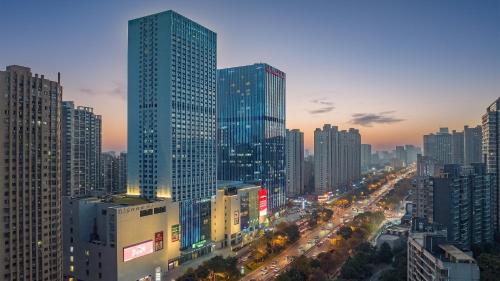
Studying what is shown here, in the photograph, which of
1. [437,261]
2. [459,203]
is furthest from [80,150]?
[437,261]

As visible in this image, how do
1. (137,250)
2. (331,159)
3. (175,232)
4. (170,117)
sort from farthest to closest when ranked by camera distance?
(331,159), (170,117), (175,232), (137,250)

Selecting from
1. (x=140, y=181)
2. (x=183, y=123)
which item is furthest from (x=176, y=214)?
(x=183, y=123)

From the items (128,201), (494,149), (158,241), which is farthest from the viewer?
(494,149)

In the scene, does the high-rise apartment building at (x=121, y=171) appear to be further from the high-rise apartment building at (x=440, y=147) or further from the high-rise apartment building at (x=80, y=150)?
the high-rise apartment building at (x=440, y=147)

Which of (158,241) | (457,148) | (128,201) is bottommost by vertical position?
(158,241)

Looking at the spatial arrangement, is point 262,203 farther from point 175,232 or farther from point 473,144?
point 473,144

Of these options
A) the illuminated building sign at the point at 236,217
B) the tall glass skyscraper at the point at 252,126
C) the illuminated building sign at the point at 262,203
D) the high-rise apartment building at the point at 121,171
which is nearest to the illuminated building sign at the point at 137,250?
the illuminated building sign at the point at 236,217

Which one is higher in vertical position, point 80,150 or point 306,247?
point 80,150

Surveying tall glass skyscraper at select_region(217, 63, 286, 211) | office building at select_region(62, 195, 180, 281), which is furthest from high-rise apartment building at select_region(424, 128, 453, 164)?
office building at select_region(62, 195, 180, 281)
